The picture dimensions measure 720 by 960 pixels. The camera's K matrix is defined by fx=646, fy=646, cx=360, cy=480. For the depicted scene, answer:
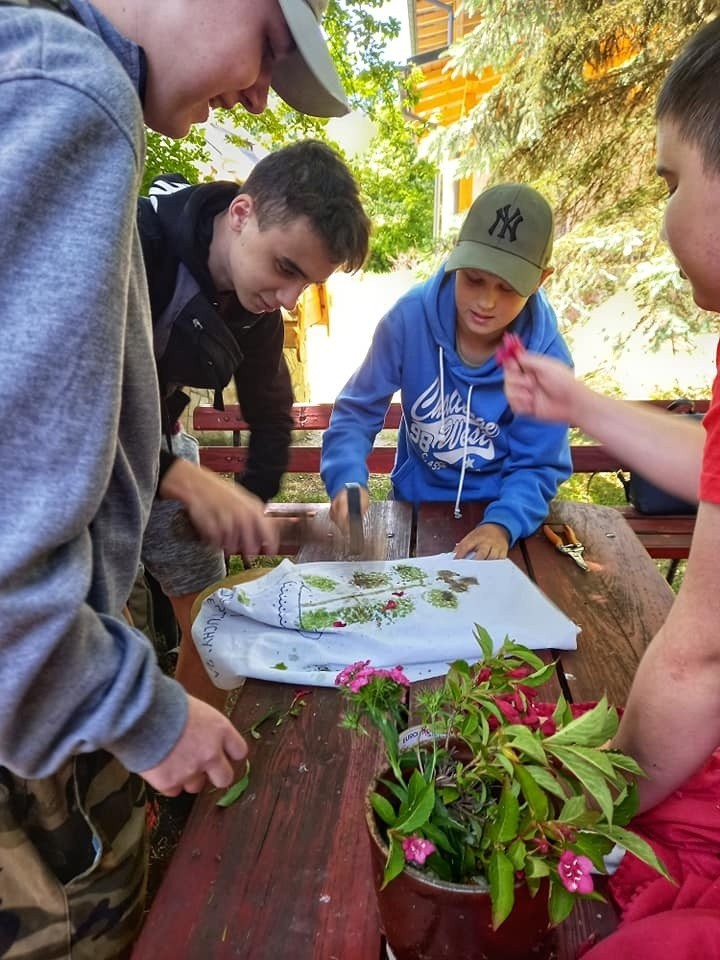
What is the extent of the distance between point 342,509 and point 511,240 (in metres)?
0.99

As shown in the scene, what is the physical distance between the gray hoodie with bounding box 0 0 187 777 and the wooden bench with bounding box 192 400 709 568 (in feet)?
7.13

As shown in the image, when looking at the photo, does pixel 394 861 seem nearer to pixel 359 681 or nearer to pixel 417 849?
pixel 417 849

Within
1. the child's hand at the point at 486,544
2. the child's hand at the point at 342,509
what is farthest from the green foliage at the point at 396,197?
the child's hand at the point at 486,544

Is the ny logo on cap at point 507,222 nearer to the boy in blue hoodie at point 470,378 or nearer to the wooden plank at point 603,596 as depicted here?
the boy in blue hoodie at point 470,378

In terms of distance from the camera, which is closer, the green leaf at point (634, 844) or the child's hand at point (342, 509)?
the green leaf at point (634, 844)

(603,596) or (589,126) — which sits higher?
(589,126)

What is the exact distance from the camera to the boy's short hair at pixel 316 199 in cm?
177

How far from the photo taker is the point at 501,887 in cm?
59

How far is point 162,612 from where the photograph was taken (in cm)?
265

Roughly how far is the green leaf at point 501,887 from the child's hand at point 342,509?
52.3 inches

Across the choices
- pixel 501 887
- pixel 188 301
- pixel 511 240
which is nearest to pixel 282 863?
pixel 501 887

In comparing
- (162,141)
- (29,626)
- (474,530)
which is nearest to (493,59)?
(162,141)

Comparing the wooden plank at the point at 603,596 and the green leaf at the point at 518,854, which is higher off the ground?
the green leaf at the point at 518,854

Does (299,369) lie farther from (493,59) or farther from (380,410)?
(380,410)
